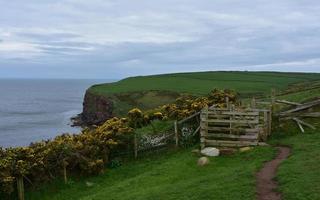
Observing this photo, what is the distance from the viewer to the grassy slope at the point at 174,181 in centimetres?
2000

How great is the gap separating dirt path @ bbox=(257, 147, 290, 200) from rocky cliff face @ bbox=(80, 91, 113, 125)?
7068 cm

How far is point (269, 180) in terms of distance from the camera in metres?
20.6

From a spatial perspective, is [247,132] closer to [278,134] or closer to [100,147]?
[278,134]

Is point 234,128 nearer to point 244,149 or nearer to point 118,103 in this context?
point 244,149

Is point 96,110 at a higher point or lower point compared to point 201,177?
lower

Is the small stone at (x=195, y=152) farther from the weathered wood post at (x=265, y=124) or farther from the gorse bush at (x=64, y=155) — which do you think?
the gorse bush at (x=64, y=155)

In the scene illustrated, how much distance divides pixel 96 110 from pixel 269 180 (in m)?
89.7

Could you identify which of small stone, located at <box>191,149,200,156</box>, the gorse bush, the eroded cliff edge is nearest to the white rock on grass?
small stone, located at <box>191,149,200,156</box>

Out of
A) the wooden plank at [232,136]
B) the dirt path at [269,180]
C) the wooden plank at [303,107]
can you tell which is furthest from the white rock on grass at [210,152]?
the wooden plank at [303,107]

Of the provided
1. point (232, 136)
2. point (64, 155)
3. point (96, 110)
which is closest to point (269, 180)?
point (232, 136)

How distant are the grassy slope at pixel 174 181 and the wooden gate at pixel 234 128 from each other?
1.56 metres

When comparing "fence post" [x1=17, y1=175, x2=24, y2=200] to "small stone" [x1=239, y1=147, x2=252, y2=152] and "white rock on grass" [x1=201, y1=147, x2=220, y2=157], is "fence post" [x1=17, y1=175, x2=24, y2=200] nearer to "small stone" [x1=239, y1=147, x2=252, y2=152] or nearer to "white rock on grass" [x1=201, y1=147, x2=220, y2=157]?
"white rock on grass" [x1=201, y1=147, x2=220, y2=157]

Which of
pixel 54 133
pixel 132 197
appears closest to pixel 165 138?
pixel 132 197

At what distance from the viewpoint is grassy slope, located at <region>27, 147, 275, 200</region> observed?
2000 centimetres
